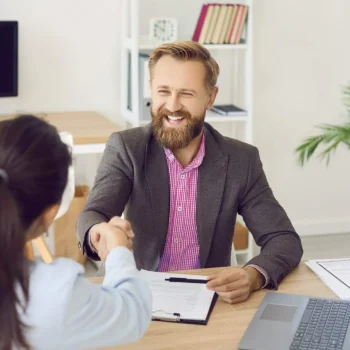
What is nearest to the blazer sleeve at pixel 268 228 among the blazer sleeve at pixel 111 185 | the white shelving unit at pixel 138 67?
the blazer sleeve at pixel 111 185

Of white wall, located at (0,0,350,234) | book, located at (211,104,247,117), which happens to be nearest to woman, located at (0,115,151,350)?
book, located at (211,104,247,117)

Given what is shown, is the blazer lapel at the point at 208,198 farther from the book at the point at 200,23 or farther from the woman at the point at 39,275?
the book at the point at 200,23

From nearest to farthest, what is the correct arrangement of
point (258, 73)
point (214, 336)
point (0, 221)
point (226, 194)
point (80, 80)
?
point (0, 221) < point (214, 336) < point (226, 194) < point (80, 80) < point (258, 73)

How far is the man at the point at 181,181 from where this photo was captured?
205 cm

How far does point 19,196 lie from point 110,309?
0.82 ft

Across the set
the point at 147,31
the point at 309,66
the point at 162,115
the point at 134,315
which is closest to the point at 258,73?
the point at 309,66

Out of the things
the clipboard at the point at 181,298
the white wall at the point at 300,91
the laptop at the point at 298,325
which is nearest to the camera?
the laptop at the point at 298,325

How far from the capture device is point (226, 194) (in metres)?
2.09

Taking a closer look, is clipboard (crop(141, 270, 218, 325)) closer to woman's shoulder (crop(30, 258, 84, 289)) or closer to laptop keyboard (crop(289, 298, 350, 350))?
laptop keyboard (crop(289, 298, 350, 350))

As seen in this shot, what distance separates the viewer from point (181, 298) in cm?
166

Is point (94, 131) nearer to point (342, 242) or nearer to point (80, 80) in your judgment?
point (80, 80)

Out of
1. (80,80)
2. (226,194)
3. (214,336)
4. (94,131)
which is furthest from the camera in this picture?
(80,80)

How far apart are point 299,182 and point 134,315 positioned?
321 centimetres

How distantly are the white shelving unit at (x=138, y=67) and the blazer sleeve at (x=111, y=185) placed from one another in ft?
4.71
